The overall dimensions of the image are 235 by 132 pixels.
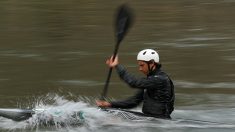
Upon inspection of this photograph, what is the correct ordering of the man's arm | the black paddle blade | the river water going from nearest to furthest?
1. the man's arm
2. the black paddle blade
3. the river water

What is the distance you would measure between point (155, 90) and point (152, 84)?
19cm

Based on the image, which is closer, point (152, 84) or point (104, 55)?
point (152, 84)

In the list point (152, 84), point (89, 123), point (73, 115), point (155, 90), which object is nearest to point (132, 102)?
point (155, 90)

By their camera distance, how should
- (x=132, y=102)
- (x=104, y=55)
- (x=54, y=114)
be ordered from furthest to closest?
(x=104, y=55), (x=132, y=102), (x=54, y=114)

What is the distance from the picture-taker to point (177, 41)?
23531mm

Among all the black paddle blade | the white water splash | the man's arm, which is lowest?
the white water splash

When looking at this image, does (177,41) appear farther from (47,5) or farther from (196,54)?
(47,5)

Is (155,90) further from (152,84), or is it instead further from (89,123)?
(89,123)

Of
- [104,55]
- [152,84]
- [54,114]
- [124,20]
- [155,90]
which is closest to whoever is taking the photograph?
[152,84]

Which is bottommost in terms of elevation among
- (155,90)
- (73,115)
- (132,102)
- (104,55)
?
(73,115)

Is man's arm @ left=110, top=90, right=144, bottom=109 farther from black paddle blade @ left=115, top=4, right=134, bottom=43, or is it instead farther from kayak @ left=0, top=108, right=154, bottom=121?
black paddle blade @ left=115, top=4, right=134, bottom=43

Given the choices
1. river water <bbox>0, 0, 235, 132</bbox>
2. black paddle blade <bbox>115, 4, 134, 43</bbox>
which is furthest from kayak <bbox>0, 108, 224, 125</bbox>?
black paddle blade <bbox>115, 4, 134, 43</bbox>

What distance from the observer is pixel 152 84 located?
11266 millimetres

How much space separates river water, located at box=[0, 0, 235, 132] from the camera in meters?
13.5
